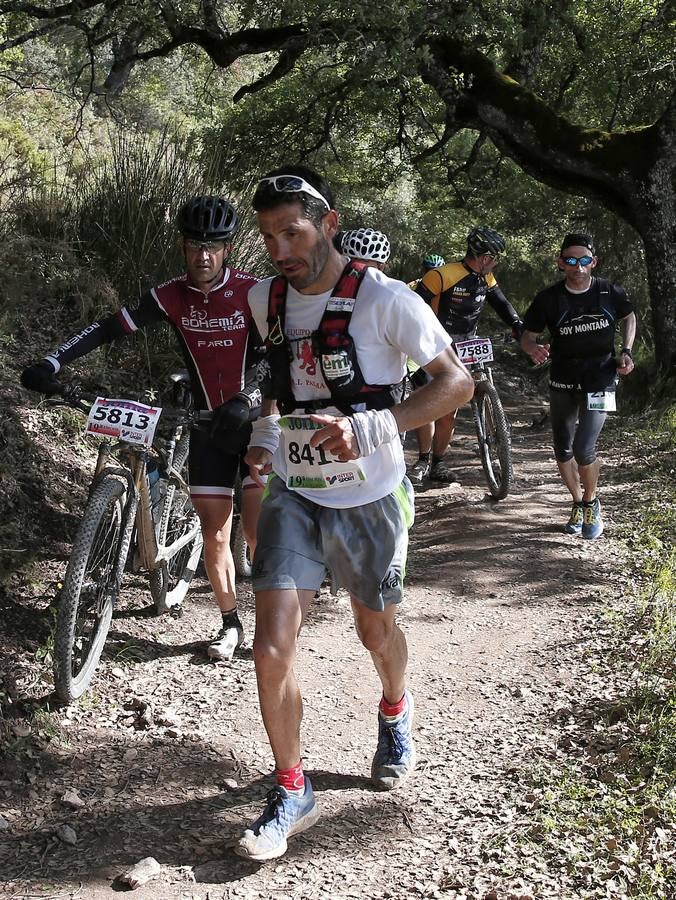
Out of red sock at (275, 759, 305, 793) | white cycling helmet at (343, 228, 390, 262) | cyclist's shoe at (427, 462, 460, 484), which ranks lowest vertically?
red sock at (275, 759, 305, 793)

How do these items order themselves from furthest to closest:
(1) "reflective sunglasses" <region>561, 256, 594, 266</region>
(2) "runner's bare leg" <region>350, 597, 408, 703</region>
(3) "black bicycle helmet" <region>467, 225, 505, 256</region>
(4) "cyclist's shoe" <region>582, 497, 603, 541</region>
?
(3) "black bicycle helmet" <region>467, 225, 505, 256</region> → (4) "cyclist's shoe" <region>582, 497, 603, 541</region> → (1) "reflective sunglasses" <region>561, 256, 594, 266</region> → (2) "runner's bare leg" <region>350, 597, 408, 703</region>

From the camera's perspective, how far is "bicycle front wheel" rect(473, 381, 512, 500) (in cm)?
791

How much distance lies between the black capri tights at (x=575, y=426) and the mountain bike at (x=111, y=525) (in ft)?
10.2

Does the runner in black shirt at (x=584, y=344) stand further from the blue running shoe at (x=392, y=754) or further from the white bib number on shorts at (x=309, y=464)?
the white bib number on shorts at (x=309, y=464)

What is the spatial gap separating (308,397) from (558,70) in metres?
12.7

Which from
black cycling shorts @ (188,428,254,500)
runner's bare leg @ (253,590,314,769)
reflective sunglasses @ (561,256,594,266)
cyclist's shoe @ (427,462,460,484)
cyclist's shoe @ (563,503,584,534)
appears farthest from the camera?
cyclist's shoe @ (427,462,460,484)

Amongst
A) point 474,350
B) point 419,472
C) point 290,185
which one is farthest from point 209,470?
point 419,472

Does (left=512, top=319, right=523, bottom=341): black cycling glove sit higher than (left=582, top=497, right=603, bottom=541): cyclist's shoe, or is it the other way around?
(left=512, top=319, right=523, bottom=341): black cycling glove

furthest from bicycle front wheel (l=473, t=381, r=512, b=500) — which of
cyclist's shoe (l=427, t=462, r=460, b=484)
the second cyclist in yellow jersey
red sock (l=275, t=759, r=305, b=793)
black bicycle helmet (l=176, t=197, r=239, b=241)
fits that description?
red sock (l=275, t=759, r=305, b=793)

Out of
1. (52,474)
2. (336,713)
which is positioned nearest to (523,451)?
(52,474)

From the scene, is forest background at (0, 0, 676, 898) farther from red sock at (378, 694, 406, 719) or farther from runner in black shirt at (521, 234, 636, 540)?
runner in black shirt at (521, 234, 636, 540)

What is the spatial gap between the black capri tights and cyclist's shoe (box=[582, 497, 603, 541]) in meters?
0.37

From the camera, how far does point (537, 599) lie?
589 centimetres

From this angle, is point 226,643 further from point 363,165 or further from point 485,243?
point 363,165
